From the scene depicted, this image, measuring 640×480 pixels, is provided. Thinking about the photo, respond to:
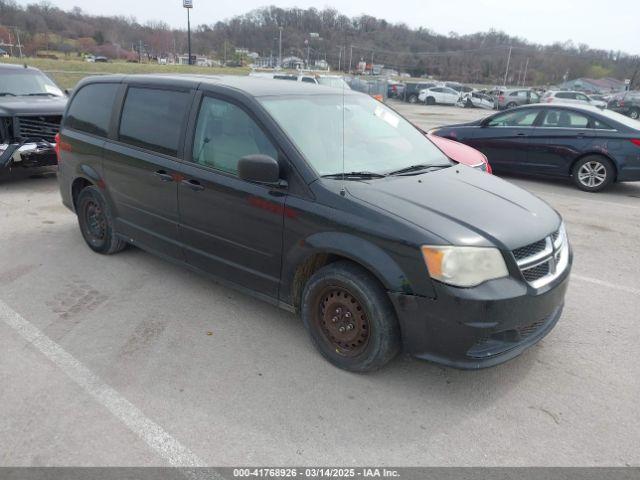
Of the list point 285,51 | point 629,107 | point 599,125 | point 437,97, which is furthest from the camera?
point 285,51

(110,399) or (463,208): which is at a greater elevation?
(463,208)

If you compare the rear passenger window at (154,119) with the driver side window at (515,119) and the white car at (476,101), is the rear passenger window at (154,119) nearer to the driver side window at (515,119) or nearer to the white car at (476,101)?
the driver side window at (515,119)

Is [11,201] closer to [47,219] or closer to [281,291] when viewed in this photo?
[47,219]

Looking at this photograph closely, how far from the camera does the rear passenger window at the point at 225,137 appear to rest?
11.3ft

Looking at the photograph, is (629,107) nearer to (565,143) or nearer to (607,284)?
(565,143)

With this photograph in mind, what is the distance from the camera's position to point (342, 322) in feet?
10.3

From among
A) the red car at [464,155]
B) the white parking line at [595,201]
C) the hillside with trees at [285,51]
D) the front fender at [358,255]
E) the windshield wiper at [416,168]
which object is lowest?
the white parking line at [595,201]

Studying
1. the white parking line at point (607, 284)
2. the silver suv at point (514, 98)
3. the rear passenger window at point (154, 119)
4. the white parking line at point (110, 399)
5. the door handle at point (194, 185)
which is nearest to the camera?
the white parking line at point (110, 399)

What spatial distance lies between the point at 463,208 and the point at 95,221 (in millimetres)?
3815

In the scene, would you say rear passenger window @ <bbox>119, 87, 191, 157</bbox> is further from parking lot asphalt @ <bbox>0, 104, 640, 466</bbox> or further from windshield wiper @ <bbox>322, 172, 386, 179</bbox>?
windshield wiper @ <bbox>322, 172, 386, 179</bbox>

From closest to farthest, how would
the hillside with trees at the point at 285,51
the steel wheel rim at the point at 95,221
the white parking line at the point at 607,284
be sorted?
1. the white parking line at the point at 607,284
2. the steel wheel rim at the point at 95,221
3. the hillside with trees at the point at 285,51

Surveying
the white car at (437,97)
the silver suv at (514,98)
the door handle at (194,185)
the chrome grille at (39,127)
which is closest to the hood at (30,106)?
the chrome grille at (39,127)

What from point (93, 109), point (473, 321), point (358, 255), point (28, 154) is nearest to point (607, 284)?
point (473, 321)

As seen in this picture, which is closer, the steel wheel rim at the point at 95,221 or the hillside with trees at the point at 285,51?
the steel wheel rim at the point at 95,221
